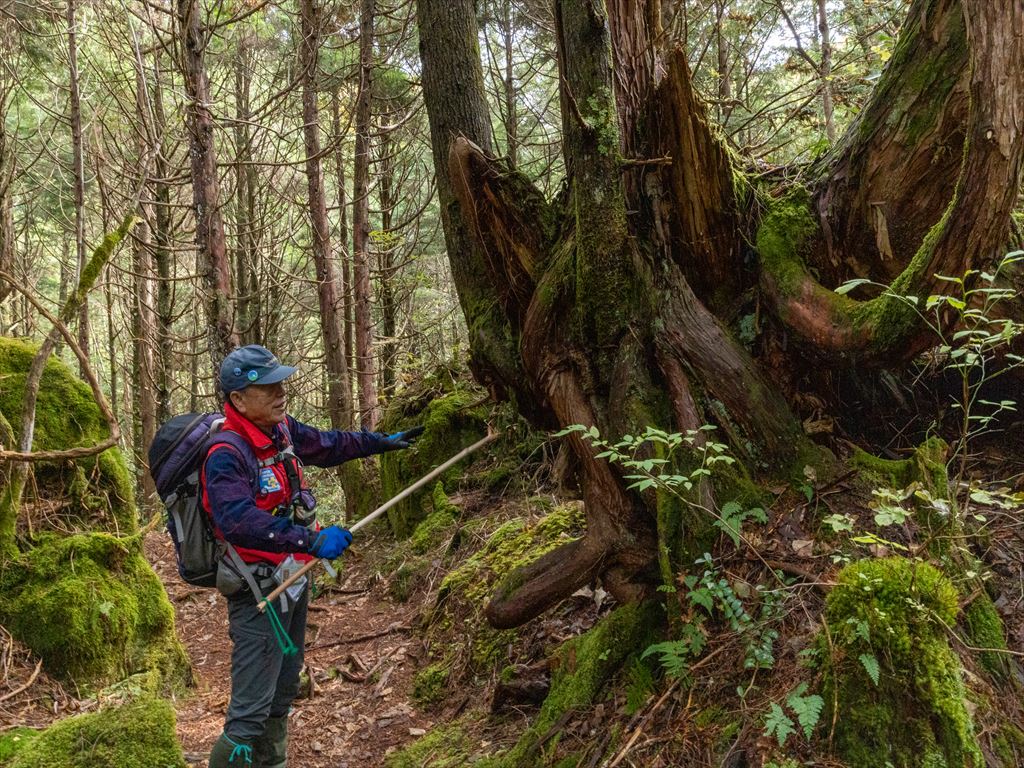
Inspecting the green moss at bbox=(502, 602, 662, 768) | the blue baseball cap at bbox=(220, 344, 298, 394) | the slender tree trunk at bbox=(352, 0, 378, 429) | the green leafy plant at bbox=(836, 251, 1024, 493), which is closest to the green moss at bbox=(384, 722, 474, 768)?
the green moss at bbox=(502, 602, 662, 768)

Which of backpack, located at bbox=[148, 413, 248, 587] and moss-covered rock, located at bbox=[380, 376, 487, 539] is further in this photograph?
moss-covered rock, located at bbox=[380, 376, 487, 539]

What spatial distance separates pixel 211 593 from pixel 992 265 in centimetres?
965

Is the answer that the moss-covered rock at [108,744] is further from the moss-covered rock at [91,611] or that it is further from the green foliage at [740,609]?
the green foliage at [740,609]

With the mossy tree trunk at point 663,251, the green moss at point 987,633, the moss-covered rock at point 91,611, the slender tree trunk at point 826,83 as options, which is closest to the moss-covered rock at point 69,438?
the moss-covered rock at point 91,611

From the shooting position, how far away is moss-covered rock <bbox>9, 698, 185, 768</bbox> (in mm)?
3559

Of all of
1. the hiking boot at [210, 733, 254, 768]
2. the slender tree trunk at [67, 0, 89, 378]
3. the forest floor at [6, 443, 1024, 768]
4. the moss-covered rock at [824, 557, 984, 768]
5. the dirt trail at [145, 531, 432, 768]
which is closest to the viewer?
the moss-covered rock at [824, 557, 984, 768]

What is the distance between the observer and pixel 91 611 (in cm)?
554

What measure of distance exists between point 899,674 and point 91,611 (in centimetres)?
591

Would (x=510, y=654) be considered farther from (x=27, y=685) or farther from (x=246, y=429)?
(x=27, y=685)

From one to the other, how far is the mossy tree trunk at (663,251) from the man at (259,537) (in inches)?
51.2

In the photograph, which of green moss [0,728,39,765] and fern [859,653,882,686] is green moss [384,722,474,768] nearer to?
green moss [0,728,39,765]

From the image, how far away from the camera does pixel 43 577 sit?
18.2ft

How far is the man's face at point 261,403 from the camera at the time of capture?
393 cm

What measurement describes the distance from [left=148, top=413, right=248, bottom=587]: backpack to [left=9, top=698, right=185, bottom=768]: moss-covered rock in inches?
34.3
